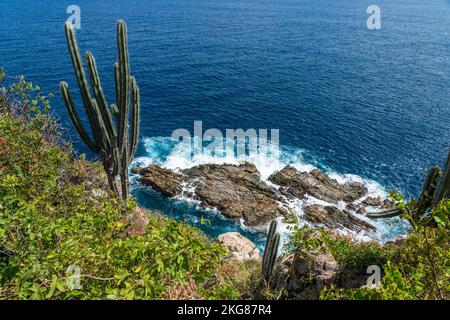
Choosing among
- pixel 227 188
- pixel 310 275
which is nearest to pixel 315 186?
pixel 227 188

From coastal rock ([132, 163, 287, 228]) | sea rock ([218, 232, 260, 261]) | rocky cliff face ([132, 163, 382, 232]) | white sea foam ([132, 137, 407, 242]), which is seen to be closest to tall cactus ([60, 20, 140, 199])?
sea rock ([218, 232, 260, 261])

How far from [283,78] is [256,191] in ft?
A: 99.9

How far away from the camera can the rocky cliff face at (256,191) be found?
3116 cm

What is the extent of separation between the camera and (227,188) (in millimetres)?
33812

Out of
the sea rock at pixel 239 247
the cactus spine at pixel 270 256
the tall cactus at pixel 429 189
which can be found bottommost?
the sea rock at pixel 239 247

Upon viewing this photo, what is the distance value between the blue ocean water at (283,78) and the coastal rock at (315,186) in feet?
8.47

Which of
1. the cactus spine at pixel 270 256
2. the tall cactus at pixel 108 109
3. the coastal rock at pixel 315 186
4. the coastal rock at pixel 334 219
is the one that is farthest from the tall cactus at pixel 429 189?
the coastal rock at pixel 315 186

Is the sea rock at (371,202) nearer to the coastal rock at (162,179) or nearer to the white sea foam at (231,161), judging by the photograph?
the white sea foam at (231,161)

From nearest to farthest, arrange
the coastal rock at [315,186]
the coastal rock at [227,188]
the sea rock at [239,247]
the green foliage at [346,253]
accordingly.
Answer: the green foliage at [346,253], the sea rock at [239,247], the coastal rock at [227,188], the coastal rock at [315,186]

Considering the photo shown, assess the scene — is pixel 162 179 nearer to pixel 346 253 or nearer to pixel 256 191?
pixel 256 191

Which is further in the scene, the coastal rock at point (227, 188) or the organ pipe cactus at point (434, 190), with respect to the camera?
the coastal rock at point (227, 188)

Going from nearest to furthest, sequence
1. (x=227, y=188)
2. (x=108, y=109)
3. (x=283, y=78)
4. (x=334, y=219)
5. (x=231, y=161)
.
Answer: (x=108, y=109) → (x=334, y=219) → (x=227, y=188) → (x=231, y=161) → (x=283, y=78)
